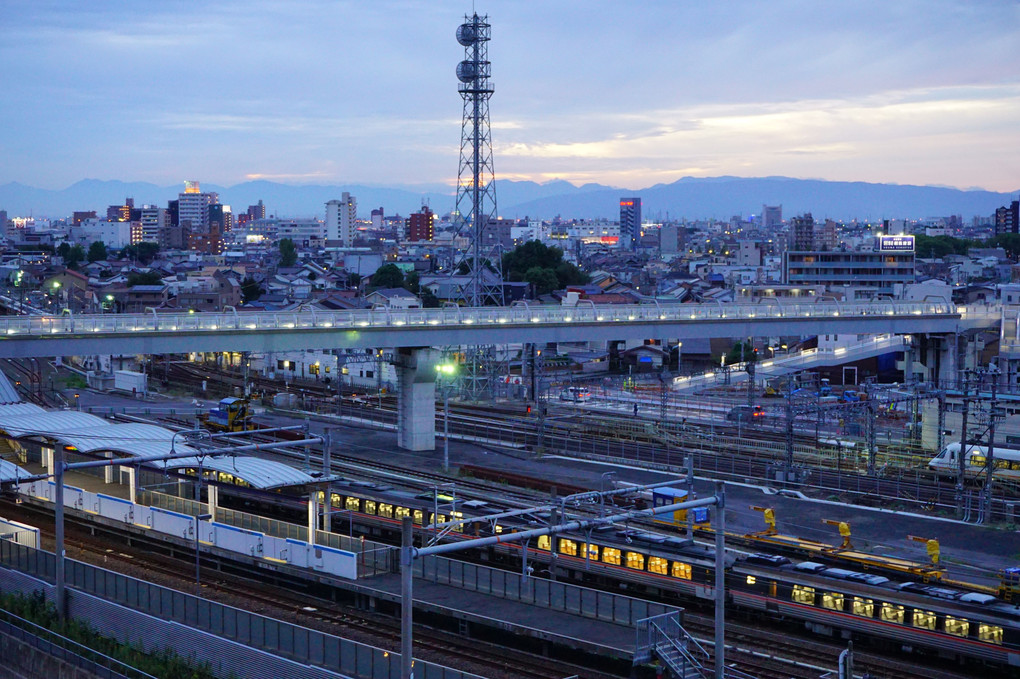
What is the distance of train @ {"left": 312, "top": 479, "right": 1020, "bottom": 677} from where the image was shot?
1407cm

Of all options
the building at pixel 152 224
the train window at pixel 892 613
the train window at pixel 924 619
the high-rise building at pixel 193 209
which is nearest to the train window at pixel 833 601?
the train window at pixel 892 613

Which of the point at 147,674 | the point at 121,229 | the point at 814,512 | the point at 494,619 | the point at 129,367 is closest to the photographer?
the point at 147,674

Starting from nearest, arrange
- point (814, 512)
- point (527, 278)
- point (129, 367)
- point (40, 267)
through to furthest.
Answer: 1. point (814, 512)
2. point (129, 367)
3. point (527, 278)
4. point (40, 267)

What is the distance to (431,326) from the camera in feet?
95.7

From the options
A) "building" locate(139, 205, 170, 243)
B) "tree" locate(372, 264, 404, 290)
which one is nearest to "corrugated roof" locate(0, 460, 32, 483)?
"tree" locate(372, 264, 404, 290)

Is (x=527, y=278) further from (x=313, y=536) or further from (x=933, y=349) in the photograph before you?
(x=313, y=536)

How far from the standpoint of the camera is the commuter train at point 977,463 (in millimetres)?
25094

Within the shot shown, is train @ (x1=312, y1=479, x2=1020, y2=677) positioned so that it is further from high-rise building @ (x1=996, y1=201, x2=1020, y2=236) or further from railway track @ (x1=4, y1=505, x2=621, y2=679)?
high-rise building @ (x1=996, y1=201, x2=1020, y2=236)

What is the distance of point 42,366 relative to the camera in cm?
5250

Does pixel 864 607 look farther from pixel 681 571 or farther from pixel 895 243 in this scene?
pixel 895 243

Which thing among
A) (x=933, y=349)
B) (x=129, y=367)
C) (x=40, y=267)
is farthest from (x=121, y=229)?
(x=933, y=349)

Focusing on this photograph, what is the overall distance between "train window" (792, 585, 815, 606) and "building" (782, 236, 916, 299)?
53.1 metres

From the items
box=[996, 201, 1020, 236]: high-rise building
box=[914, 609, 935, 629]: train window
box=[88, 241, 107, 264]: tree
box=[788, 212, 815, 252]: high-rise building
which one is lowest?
box=[914, 609, 935, 629]: train window

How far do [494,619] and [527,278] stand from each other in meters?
58.8
